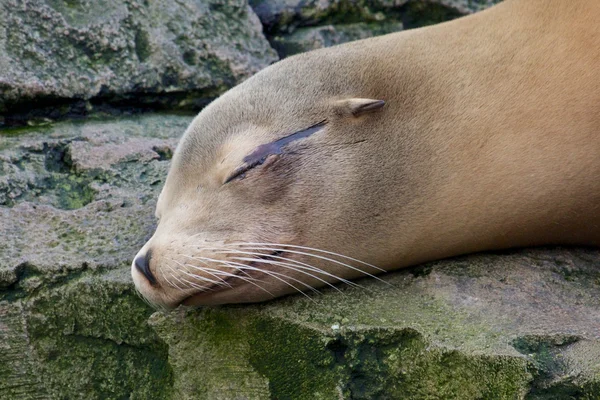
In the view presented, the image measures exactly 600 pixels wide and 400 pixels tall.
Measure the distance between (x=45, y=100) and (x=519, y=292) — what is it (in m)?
2.92

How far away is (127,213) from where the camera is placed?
3.88m

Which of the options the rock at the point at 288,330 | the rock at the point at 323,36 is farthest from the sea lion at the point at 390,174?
the rock at the point at 323,36

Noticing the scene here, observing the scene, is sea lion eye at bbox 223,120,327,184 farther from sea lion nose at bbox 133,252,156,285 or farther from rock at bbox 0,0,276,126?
rock at bbox 0,0,276,126

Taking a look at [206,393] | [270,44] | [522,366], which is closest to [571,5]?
[522,366]

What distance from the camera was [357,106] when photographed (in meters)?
3.18

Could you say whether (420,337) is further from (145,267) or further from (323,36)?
(323,36)

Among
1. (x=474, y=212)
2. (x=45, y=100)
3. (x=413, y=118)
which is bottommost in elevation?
(x=45, y=100)

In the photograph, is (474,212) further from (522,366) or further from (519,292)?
(522,366)

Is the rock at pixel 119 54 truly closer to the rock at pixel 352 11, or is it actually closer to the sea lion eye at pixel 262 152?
the rock at pixel 352 11

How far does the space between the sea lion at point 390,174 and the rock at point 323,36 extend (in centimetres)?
259

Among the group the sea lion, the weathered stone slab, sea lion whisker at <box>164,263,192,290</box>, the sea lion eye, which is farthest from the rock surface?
the sea lion eye

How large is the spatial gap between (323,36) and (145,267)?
3.31 meters

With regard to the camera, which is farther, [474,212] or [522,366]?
[474,212]

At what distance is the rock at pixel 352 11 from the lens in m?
5.96
